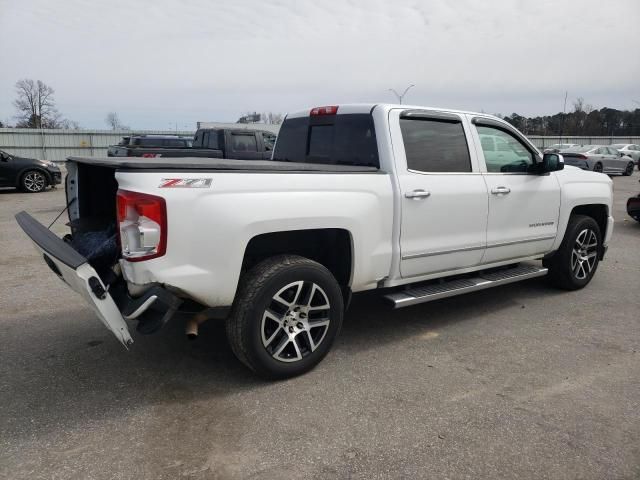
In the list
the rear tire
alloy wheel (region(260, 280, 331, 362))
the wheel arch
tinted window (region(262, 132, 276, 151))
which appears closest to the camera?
alloy wheel (region(260, 280, 331, 362))

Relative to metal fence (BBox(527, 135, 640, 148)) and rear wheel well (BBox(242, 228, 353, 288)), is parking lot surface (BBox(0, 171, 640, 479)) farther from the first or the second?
metal fence (BBox(527, 135, 640, 148))

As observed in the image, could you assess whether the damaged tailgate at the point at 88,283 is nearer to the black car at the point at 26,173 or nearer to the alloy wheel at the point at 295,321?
the alloy wheel at the point at 295,321

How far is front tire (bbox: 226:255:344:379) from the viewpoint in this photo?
10.7 feet

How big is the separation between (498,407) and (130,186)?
2.62m

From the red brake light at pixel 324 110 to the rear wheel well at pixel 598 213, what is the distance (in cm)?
321

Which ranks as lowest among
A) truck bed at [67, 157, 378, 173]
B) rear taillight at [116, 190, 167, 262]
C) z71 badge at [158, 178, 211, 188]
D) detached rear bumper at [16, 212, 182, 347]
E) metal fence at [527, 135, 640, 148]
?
detached rear bumper at [16, 212, 182, 347]

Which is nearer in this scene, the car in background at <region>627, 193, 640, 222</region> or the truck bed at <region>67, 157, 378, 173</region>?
the truck bed at <region>67, 157, 378, 173</region>

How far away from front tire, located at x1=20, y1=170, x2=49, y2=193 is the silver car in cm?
2105

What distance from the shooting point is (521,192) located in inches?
191

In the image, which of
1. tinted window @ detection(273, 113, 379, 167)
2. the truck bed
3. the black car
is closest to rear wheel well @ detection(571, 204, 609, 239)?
tinted window @ detection(273, 113, 379, 167)

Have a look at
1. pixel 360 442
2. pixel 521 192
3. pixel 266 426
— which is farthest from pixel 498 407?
pixel 521 192

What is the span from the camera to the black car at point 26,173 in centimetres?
1509

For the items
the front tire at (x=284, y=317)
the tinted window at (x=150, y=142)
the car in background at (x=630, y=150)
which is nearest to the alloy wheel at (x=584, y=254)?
the front tire at (x=284, y=317)

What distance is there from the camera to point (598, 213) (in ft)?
19.7
